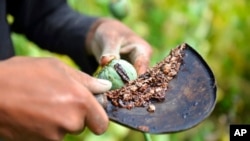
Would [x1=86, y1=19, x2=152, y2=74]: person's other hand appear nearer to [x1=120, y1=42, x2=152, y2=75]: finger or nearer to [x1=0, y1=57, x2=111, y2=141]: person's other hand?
[x1=120, y1=42, x2=152, y2=75]: finger

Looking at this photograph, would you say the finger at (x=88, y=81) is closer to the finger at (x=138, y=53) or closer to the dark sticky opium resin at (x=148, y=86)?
the dark sticky opium resin at (x=148, y=86)

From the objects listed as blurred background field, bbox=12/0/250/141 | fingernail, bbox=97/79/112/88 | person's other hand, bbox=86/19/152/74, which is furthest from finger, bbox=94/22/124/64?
blurred background field, bbox=12/0/250/141

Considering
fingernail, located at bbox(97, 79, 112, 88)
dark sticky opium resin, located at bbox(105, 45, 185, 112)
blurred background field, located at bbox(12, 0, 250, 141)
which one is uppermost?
fingernail, located at bbox(97, 79, 112, 88)

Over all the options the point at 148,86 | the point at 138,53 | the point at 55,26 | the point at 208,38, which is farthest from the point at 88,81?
the point at 208,38

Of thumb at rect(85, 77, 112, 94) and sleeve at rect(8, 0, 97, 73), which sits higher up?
sleeve at rect(8, 0, 97, 73)

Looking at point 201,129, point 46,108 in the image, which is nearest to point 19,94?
point 46,108

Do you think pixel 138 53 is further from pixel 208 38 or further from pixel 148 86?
pixel 208 38

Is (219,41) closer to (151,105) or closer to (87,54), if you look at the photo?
(87,54)
